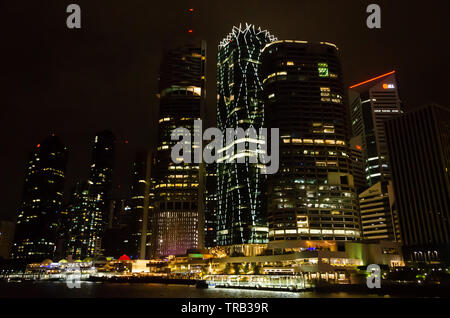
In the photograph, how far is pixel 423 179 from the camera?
17700 cm

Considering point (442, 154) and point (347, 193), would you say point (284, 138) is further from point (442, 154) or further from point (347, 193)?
point (442, 154)

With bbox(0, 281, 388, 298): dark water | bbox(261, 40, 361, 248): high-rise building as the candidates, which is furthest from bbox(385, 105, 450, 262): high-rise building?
bbox(0, 281, 388, 298): dark water

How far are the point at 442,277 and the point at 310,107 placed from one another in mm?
106764

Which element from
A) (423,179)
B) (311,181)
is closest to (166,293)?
(311,181)

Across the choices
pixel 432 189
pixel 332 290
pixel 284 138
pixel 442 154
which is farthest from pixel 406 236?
pixel 332 290

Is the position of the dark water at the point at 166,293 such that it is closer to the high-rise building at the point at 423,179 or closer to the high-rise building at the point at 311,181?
the high-rise building at the point at 311,181

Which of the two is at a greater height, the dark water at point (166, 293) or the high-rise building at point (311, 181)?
the high-rise building at point (311, 181)

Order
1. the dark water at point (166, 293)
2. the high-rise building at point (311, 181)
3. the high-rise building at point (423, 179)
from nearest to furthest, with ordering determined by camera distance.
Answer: the dark water at point (166, 293), the high-rise building at point (423, 179), the high-rise building at point (311, 181)

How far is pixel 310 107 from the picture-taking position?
199 m

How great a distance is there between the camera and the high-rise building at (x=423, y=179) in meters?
167

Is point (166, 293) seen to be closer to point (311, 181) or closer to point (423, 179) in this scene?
point (311, 181)

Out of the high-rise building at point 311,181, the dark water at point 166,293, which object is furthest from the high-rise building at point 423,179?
the dark water at point 166,293

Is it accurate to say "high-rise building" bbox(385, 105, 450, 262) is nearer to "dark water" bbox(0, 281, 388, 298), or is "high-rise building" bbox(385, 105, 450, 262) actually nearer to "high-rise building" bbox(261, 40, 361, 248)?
"high-rise building" bbox(261, 40, 361, 248)

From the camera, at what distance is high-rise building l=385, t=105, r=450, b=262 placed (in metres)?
167
